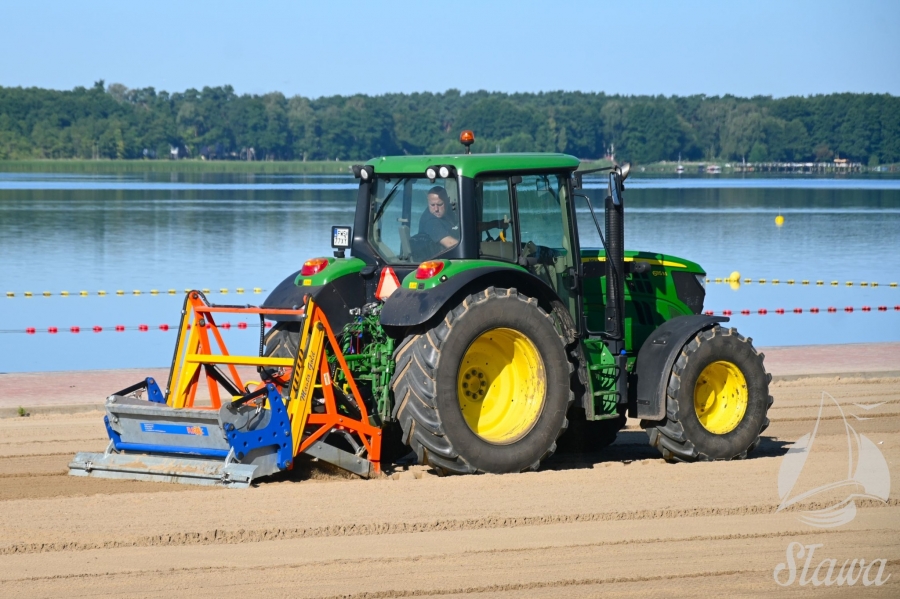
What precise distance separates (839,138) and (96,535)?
157 meters

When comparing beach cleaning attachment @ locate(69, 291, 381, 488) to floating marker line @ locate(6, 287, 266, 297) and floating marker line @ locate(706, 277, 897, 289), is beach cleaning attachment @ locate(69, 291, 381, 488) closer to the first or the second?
floating marker line @ locate(6, 287, 266, 297)

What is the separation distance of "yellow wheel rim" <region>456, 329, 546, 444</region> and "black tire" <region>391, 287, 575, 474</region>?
0.05 m

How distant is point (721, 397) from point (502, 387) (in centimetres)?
176

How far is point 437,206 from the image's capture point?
843 centimetres

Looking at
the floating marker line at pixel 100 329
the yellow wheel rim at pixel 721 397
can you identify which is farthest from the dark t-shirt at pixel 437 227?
the floating marker line at pixel 100 329

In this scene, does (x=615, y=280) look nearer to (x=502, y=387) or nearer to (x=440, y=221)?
(x=502, y=387)

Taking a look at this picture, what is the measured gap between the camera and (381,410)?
26.8 ft

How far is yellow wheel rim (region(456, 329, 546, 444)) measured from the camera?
8305 mm

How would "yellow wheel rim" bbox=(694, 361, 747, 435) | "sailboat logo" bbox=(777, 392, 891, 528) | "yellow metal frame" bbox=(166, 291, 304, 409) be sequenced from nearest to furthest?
"sailboat logo" bbox=(777, 392, 891, 528), "yellow metal frame" bbox=(166, 291, 304, 409), "yellow wheel rim" bbox=(694, 361, 747, 435)

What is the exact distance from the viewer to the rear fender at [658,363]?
8.79 m

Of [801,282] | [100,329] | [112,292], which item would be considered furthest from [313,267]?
[801,282]

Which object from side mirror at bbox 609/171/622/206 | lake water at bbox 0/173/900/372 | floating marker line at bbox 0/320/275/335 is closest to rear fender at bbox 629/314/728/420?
side mirror at bbox 609/171/622/206

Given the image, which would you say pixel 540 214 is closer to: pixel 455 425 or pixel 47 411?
pixel 455 425

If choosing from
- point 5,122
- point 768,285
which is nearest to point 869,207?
point 768,285
